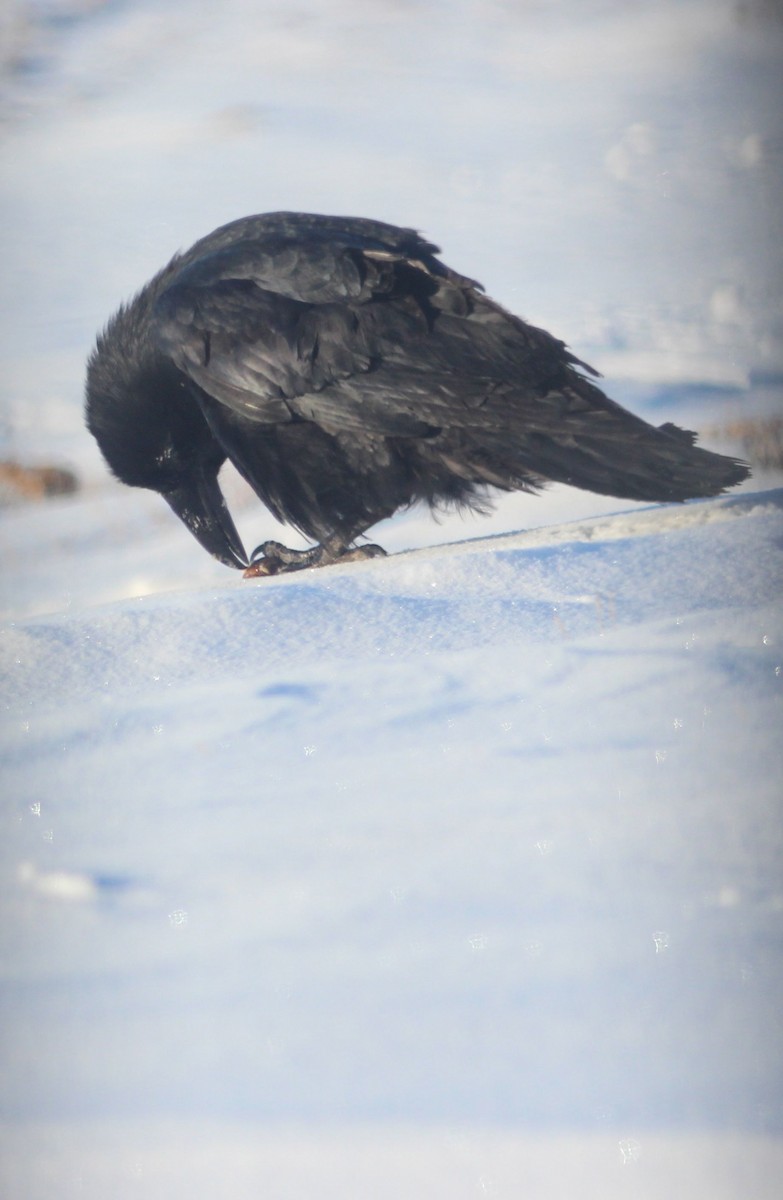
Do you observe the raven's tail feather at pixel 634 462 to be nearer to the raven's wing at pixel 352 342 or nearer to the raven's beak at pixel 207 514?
the raven's wing at pixel 352 342

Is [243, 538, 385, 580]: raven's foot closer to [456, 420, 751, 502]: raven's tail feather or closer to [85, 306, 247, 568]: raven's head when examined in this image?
[85, 306, 247, 568]: raven's head

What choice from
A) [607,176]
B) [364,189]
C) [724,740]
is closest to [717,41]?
[607,176]

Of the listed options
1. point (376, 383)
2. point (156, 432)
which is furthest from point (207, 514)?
point (376, 383)

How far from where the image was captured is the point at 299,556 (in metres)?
2.78

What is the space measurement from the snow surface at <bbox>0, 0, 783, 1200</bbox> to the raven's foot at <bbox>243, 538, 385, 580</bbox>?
0.53ft

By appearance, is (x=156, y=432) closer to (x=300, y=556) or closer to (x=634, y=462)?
(x=300, y=556)

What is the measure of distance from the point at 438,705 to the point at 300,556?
966 millimetres

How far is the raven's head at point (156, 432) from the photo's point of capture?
105 inches

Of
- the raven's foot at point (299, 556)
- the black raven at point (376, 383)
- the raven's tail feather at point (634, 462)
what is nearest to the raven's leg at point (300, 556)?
the raven's foot at point (299, 556)

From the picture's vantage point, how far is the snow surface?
5.07ft

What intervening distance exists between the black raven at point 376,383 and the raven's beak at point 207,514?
23cm

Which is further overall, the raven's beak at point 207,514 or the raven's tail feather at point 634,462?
the raven's beak at point 207,514

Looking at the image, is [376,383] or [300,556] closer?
[376,383]

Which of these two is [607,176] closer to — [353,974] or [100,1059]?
[353,974]
